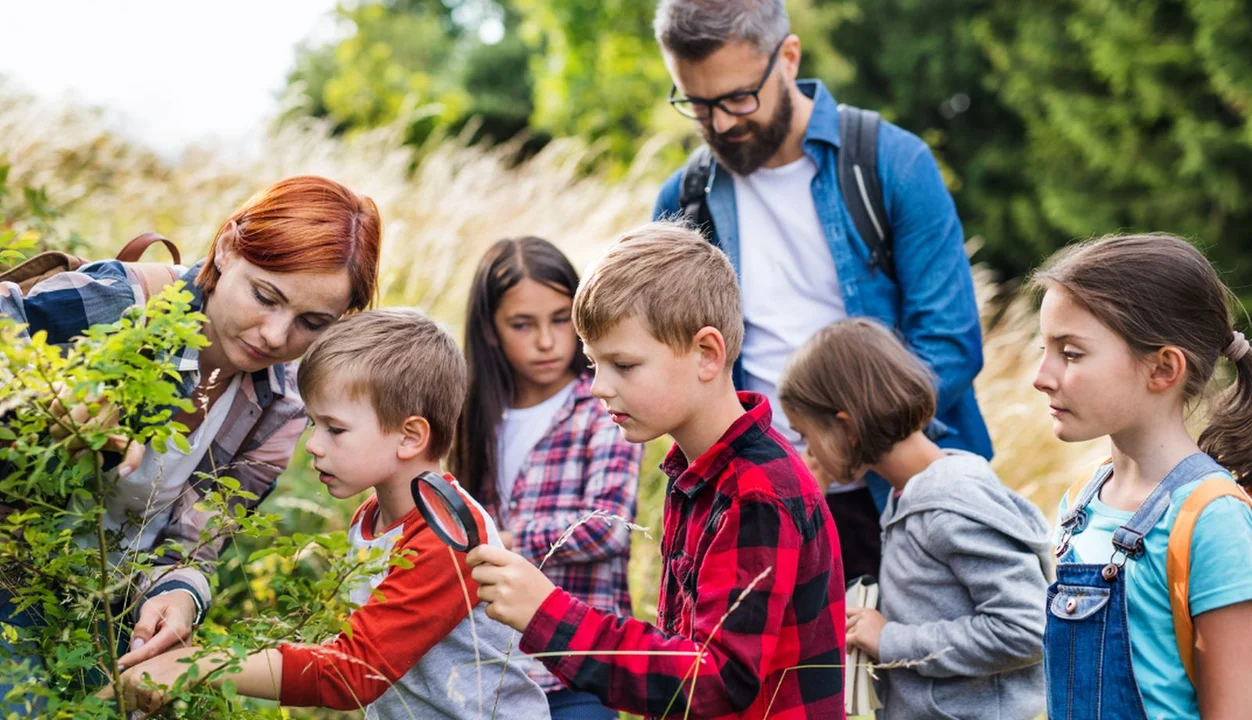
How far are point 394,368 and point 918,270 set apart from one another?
5.71 ft

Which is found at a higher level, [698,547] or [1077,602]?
[698,547]

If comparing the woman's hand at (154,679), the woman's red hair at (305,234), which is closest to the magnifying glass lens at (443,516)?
the woman's hand at (154,679)

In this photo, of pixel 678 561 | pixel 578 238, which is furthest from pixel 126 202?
pixel 678 561

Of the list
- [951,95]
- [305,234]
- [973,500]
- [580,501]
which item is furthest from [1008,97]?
[305,234]

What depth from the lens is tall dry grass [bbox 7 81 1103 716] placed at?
21.0 ft

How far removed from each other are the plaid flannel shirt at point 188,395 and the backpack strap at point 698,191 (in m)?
1.43

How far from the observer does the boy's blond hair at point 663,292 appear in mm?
2254

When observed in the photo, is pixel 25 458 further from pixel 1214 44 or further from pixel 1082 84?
pixel 1082 84

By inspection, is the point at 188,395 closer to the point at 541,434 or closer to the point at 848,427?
the point at 541,434

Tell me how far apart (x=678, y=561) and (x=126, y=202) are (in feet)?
20.4

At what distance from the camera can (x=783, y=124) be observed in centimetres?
363

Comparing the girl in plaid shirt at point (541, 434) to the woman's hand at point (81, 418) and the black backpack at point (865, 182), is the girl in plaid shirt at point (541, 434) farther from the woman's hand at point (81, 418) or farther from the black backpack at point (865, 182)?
the woman's hand at point (81, 418)

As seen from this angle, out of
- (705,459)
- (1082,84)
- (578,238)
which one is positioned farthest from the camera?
(1082,84)

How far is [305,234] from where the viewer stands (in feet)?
8.76
